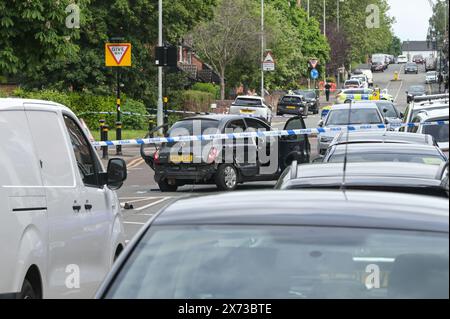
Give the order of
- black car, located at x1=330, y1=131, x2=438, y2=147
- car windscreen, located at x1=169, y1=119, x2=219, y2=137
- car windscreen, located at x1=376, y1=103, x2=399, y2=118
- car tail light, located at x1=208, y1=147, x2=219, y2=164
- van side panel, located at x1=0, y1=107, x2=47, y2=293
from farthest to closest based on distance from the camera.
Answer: car windscreen, located at x1=376, y1=103, x2=399, y2=118
car windscreen, located at x1=169, y1=119, x2=219, y2=137
car tail light, located at x1=208, y1=147, x2=219, y2=164
black car, located at x1=330, y1=131, x2=438, y2=147
van side panel, located at x1=0, y1=107, x2=47, y2=293

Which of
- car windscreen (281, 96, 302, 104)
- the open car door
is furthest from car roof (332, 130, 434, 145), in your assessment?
car windscreen (281, 96, 302, 104)

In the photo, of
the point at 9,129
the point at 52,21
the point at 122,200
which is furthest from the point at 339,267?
the point at 52,21

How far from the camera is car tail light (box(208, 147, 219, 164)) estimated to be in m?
22.5

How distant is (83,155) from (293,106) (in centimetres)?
5647

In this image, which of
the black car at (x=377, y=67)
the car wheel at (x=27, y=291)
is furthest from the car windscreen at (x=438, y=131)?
the black car at (x=377, y=67)

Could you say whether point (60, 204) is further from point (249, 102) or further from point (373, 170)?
point (249, 102)

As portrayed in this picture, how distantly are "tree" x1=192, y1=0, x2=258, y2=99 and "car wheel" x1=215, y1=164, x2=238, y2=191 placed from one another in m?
40.7

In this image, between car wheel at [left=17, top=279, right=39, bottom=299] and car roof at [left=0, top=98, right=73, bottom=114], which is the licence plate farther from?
car wheel at [left=17, top=279, right=39, bottom=299]

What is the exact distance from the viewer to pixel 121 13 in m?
48.2

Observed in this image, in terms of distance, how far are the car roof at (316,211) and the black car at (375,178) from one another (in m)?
2.28

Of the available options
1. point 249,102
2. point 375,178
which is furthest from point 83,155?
point 249,102

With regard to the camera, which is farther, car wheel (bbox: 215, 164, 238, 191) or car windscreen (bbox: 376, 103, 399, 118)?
car windscreen (bbox: 376, 103, 399, 118)

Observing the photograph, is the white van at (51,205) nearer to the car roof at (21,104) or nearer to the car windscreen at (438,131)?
the car roof at (21,104)

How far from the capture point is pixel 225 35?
212 ft
